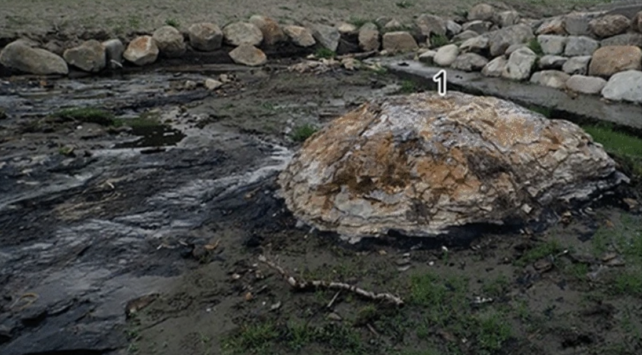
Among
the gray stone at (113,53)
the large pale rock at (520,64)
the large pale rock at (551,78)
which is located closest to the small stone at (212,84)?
the gray stone at (113,53)

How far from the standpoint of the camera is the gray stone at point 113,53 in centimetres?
1341

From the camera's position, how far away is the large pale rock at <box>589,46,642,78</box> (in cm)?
923

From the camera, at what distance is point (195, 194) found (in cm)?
598

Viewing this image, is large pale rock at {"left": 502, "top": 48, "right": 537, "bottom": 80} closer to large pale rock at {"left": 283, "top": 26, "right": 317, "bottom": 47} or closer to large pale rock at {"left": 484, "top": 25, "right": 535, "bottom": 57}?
large pale rock at {"left": 484, "top": 25, "right": 535, "bottom": 57}

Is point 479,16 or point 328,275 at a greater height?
point 328,275

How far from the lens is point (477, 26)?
63.3 ft

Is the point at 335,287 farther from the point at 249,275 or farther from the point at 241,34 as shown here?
the point at 241,34

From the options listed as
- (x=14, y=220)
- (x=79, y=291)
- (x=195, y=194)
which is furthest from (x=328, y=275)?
(x=14, y=220)

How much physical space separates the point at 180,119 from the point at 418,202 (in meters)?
5.38

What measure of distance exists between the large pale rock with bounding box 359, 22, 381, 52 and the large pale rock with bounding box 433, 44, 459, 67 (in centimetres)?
438

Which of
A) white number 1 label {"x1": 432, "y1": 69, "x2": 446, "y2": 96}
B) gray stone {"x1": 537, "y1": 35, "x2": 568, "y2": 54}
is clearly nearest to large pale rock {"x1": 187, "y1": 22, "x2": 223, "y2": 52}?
white number 1 label {"x1": 432, "y1": 69, "x2": 446, "y2": 96}

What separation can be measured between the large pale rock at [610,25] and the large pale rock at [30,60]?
1046 centimetres

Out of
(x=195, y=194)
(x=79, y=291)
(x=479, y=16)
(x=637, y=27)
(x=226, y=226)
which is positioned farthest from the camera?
(x=479, y=16)

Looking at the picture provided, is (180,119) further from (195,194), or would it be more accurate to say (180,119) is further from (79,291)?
(79,291)
